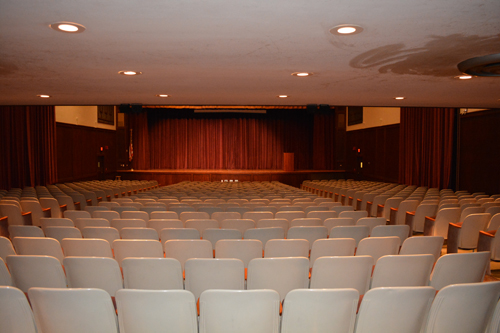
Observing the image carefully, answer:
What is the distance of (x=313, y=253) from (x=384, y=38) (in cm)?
250

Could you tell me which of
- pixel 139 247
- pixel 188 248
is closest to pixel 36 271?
pixel 139 247

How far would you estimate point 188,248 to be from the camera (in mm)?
3760

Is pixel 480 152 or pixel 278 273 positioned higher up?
pixel 480 152

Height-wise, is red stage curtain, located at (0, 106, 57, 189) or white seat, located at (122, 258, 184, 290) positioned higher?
red stage curtain, located at (0, 106, 57, 189)

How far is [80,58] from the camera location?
16.3 ft

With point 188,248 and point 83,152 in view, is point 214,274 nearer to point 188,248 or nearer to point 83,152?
point 188,248

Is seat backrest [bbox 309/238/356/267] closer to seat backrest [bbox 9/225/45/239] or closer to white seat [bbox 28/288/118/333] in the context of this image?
white seat [bbox 28/288/118/333]

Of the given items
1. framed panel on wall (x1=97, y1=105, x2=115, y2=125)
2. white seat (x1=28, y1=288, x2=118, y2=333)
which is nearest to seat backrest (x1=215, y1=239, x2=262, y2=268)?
white seat (x1=28, y1=288, x2=118, y2=333)

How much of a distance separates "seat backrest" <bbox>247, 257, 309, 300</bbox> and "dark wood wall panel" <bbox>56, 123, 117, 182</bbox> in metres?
15.0

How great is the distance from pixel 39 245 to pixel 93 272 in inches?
44.9

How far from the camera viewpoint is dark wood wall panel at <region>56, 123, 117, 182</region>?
1591 cm

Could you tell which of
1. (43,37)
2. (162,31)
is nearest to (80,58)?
(43,37)

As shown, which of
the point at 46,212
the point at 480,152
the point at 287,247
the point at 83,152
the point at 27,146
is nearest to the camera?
the point at 287,247

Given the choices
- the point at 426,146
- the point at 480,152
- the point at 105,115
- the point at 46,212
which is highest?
the point at 105,115
